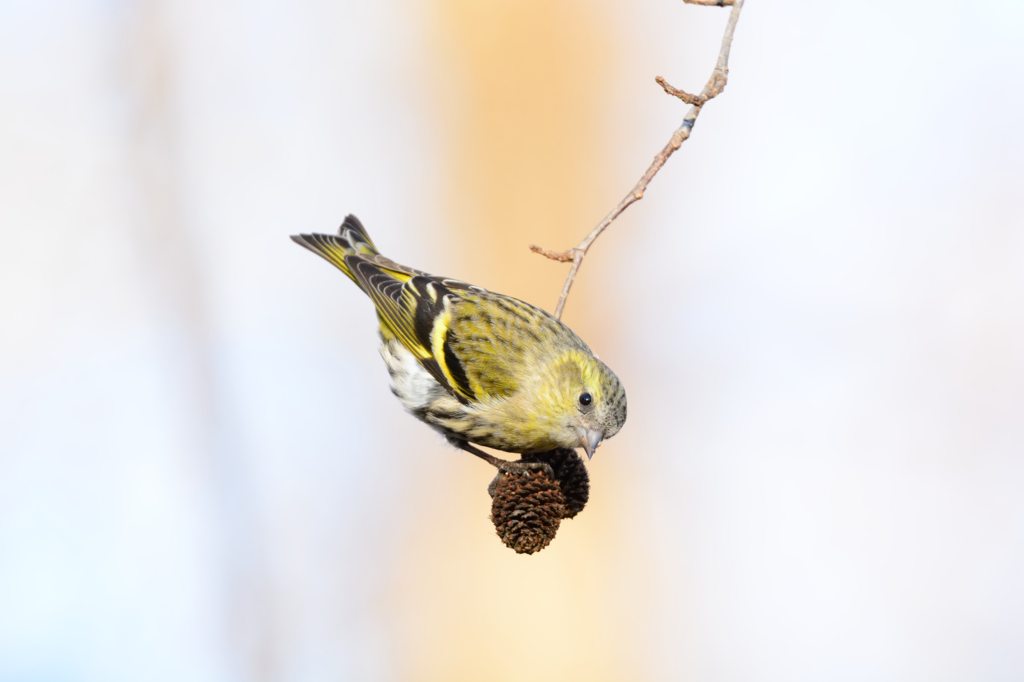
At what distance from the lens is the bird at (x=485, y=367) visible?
1304mm

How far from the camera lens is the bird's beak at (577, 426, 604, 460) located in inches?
48.9

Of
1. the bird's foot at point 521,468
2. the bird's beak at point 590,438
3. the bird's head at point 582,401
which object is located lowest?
the bird's foot at point 521,468

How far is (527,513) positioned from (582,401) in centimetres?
24

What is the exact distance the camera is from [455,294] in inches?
62.1

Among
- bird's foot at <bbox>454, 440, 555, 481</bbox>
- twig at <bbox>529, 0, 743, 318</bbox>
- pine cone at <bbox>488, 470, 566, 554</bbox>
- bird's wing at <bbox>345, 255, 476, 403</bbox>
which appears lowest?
pine cone at <bbox>488, 470, 566, 554</bbox>

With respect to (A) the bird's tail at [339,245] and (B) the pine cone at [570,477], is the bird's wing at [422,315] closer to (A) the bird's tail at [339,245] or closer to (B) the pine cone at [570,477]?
(A) the bird's tail at [339,245]

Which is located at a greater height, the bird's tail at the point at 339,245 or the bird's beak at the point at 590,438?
the bird's tail at the point at 339,245

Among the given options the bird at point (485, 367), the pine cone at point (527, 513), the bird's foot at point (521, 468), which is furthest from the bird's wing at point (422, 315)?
the pine cone at point (527, 513)

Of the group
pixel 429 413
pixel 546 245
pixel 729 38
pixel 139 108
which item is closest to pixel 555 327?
pixel 429 413

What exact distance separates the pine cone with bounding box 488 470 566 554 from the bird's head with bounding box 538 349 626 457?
109 millimetres

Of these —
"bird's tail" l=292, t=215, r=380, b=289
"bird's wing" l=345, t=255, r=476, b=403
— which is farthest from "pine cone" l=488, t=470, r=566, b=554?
"bird's tail" l=292, t=215, r=380, b=289

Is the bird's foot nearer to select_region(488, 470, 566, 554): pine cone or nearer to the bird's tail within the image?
select_region(488, 470, 566, 554): pine cone

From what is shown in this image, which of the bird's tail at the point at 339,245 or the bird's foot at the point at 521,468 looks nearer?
the bird's foot at the point at 521,468

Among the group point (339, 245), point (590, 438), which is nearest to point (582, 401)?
point (590, 438)
